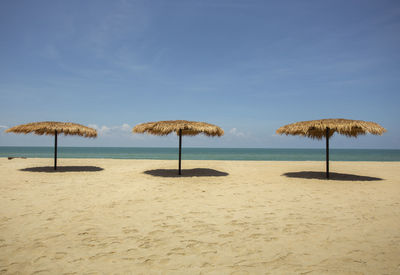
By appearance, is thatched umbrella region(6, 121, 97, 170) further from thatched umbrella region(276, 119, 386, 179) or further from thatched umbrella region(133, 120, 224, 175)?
thatched umbrella region(276, 119, 386, 179)

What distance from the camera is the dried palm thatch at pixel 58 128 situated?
895 centimetres

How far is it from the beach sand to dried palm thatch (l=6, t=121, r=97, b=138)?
12.4 ft

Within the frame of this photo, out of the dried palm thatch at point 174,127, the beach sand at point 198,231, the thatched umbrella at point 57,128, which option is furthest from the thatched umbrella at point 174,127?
the beach sand at point 198,231

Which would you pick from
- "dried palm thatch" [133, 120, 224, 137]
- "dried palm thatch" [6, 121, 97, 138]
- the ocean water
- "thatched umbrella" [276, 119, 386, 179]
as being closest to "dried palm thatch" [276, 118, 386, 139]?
"thatched umbrella" [276, 119, 386, 179]

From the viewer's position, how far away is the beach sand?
7.69 feet

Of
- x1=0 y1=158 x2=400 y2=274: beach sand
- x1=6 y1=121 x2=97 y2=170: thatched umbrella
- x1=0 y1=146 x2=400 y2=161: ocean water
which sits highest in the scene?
x1=6 y1=121 x2=97 y2=170: thatched umbrella

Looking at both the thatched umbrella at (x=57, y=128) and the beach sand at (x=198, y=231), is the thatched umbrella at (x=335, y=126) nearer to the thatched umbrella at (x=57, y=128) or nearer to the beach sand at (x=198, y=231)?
the beach sand at (x=198, y=231)

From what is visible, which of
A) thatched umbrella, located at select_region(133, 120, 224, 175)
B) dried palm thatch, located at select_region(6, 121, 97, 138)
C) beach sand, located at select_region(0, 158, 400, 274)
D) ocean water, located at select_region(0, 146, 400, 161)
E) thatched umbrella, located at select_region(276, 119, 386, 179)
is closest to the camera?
beach sand, located at select_region(0, 158, 400, 274)

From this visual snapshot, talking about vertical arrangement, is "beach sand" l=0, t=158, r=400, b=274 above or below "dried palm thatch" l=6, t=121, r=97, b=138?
below

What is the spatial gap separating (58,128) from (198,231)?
26.6 ft

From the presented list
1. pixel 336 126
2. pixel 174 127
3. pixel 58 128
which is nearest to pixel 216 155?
pixel 174 127

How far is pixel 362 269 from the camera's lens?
2.25m

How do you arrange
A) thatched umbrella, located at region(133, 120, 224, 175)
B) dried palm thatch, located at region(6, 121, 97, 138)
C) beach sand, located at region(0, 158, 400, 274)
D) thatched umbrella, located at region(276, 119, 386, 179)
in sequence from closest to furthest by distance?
1. beach sand, located at region(0, 158, 400, 274)
2. thatched umbrella, located at region(276, 119, 386, 179)
3. thatched umbrella, located at region(133, 120, 224, 175)
4. dried palm thatch, located at region(6, 121, 97, 138)

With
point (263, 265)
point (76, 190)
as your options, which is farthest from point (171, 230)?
point (76, 190)
